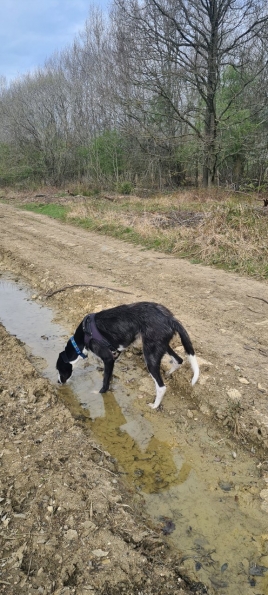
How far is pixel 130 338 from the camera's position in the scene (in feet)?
14.2

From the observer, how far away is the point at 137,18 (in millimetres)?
17625

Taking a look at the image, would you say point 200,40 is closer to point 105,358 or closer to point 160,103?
point 160,103

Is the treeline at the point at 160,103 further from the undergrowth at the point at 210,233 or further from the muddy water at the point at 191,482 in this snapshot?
the muddy water at the point at 191,482

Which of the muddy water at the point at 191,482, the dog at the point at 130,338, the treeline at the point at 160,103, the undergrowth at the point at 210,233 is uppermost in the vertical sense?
the treeline at the point at 160,103

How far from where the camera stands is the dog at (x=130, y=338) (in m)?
4.07

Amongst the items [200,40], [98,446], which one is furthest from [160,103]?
[98,446]

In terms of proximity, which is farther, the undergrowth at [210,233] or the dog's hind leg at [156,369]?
the undergrowth at [210,233]

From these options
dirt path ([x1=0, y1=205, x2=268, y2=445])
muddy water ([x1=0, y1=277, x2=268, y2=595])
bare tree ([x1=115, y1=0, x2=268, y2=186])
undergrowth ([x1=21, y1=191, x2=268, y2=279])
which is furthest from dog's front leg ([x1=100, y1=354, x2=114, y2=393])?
bare tree ([x1=115, y1=0, x2=268, y2=186])

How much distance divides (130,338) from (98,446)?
128cm

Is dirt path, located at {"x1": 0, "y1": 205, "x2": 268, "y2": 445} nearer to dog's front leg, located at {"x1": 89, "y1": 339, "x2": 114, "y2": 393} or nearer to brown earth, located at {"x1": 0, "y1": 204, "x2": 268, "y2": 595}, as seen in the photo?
brown earth, located at {"x1": 0, "y1": 204, "x2": 268, "y2": 595}

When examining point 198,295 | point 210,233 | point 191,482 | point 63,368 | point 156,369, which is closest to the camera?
point 191,482

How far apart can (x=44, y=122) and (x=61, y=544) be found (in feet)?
116

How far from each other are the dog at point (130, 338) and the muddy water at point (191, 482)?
31 centimetres

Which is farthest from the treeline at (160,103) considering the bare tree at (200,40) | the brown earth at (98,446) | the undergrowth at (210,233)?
the brown earth at (98,446)
